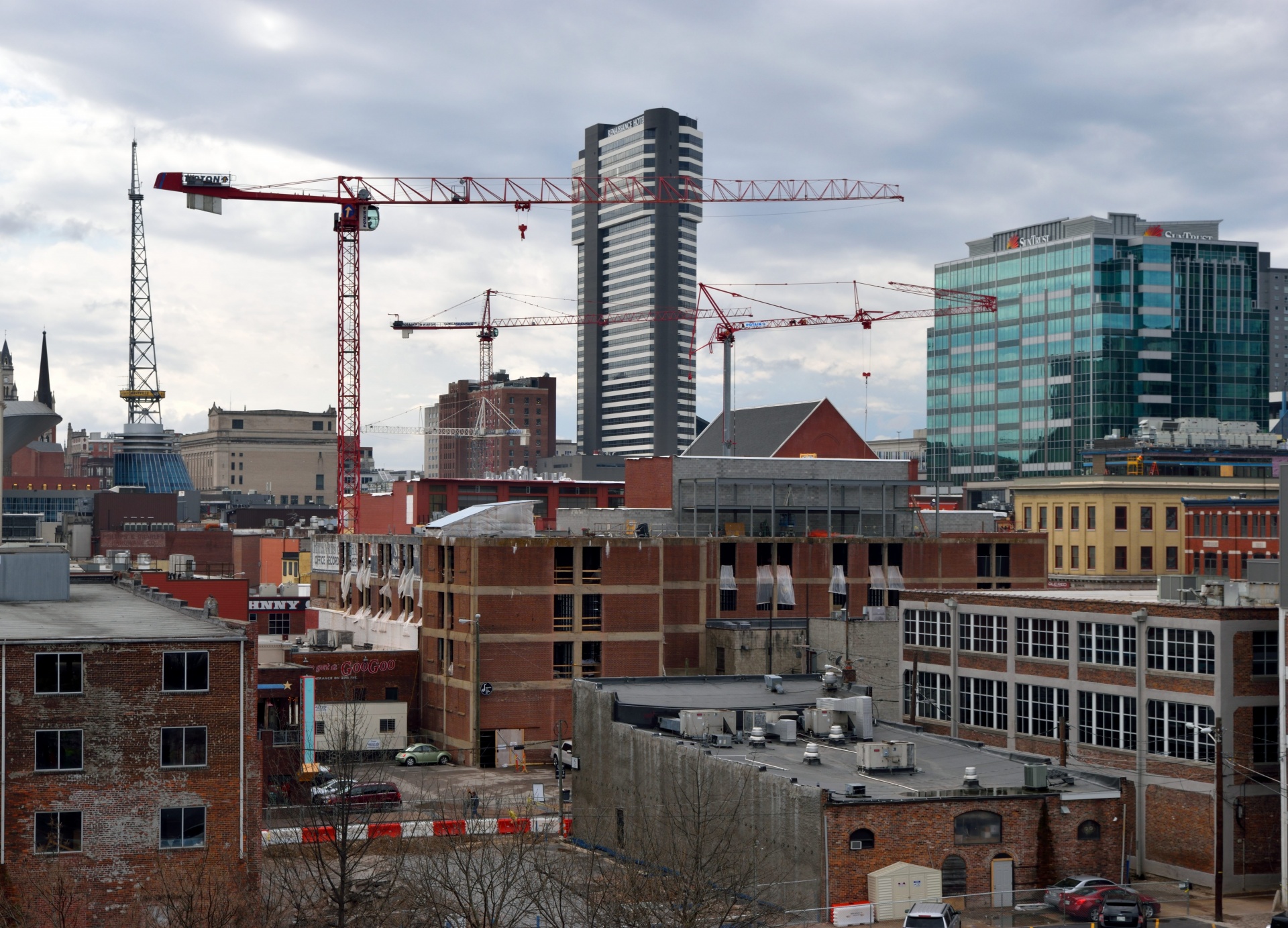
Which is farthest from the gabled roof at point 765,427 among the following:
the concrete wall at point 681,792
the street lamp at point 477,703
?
the concrete wall at point 681,792

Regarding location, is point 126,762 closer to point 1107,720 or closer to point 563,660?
point 1107,720

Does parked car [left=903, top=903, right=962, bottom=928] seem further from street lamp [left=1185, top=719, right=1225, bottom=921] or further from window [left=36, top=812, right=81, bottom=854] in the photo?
window [left=36, top=812, right=81, bottom=854]

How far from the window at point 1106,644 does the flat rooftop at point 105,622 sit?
111 feet

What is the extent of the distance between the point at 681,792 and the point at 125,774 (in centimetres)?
1967

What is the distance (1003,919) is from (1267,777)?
14183 mm

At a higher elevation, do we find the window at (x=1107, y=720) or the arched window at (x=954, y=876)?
the window at (x=1107, y=720)

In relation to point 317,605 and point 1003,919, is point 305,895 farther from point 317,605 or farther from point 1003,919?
point 317,605

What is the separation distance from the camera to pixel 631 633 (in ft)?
308

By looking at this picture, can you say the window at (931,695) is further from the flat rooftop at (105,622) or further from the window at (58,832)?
the window at (58,832)

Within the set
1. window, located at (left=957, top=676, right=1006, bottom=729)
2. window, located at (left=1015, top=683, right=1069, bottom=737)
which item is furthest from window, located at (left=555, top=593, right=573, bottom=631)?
window, located at (left=1015, top=683, right=1069, bottom=737)

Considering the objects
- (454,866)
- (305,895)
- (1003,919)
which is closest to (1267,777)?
(1003,919)

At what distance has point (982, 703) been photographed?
220 ft

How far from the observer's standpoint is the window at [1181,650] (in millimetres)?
54875

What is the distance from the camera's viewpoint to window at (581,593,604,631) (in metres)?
92.9
